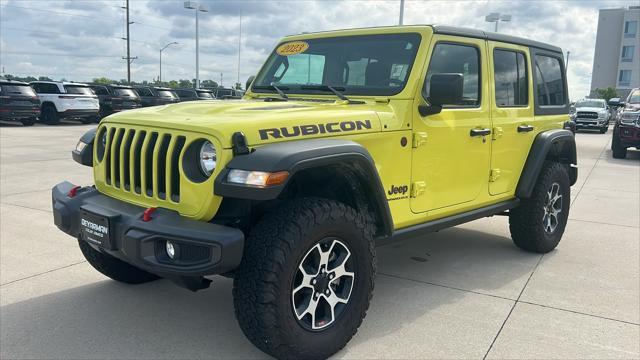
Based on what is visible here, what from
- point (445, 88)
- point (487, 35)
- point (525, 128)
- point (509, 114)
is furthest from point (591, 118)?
point (445, 88)

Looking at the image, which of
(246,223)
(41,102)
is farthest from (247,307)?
(41,102)

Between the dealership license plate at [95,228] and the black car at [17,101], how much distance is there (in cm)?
1758

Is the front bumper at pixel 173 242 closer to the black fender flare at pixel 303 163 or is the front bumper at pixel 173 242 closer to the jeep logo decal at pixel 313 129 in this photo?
the black fender flare at pixel 303 163

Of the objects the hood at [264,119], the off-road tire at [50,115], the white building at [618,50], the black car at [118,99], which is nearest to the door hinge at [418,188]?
the hood at [264,119]

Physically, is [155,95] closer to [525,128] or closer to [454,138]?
[525,128]

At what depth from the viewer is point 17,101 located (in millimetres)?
18031

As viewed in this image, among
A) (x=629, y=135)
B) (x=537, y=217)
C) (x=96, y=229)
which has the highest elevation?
(x=629, y=135)

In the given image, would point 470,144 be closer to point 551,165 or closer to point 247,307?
point 551,165

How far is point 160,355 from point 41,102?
65.5 feet

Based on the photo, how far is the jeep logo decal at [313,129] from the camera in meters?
2.79

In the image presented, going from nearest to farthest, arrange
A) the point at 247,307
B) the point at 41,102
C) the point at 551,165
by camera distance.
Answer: the point at 247,307 → the point at 551,165 → the point at 41,102

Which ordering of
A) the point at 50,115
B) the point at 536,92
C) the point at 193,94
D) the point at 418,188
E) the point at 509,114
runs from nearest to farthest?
the point at 418,188
the point at 509,114
the point at 536,92
the point at 50,115
the point at 193,94

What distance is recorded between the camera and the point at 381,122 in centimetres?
332

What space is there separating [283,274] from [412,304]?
1460 millimetres
